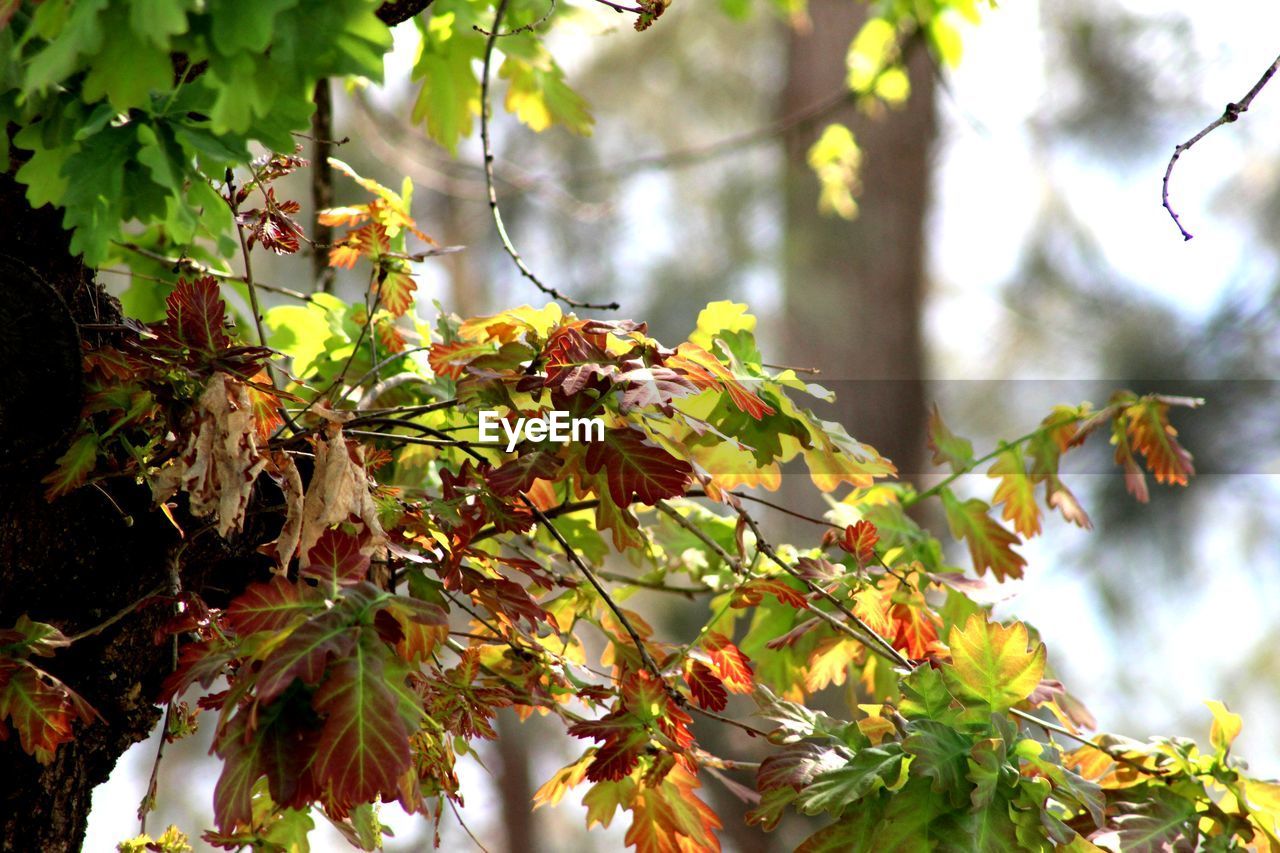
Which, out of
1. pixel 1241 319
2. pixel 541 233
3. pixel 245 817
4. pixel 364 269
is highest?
pixel 541 233

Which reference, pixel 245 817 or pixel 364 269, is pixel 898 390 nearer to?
pixel 364 269

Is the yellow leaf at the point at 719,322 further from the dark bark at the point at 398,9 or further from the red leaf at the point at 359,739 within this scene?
the red leaf at the point at 359,739

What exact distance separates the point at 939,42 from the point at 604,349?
1605 millimetres

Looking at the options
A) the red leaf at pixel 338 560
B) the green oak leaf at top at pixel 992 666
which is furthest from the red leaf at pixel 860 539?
the red leaf at pixel 338 560

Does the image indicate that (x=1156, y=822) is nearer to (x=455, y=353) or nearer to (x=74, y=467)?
(x=455, y=353)

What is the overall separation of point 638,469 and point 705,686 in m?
0.20

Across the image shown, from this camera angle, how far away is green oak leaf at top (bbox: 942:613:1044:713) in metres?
0.74

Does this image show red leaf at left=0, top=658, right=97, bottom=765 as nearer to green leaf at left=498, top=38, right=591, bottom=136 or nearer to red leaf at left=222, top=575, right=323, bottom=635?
red leaf at left=222, top=575, right=323, bottom=635

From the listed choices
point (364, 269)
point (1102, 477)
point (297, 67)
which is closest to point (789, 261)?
point (1102, 477)

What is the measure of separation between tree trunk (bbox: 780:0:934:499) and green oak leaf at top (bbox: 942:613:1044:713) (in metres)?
2.63

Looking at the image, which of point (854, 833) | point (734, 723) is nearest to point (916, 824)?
point (854, 833)

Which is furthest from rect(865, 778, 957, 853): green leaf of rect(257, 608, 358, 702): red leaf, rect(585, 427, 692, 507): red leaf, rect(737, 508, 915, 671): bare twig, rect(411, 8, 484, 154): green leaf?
rect(411, 8, 484, 154): green leaf

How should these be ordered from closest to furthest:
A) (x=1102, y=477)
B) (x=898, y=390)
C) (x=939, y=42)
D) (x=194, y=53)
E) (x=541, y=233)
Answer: (x=194, y=53) → (x=939, y=42) → (x=898, y=390) → (x=1102, y=477) → (x=541, y=233)

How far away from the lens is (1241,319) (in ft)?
12.4
